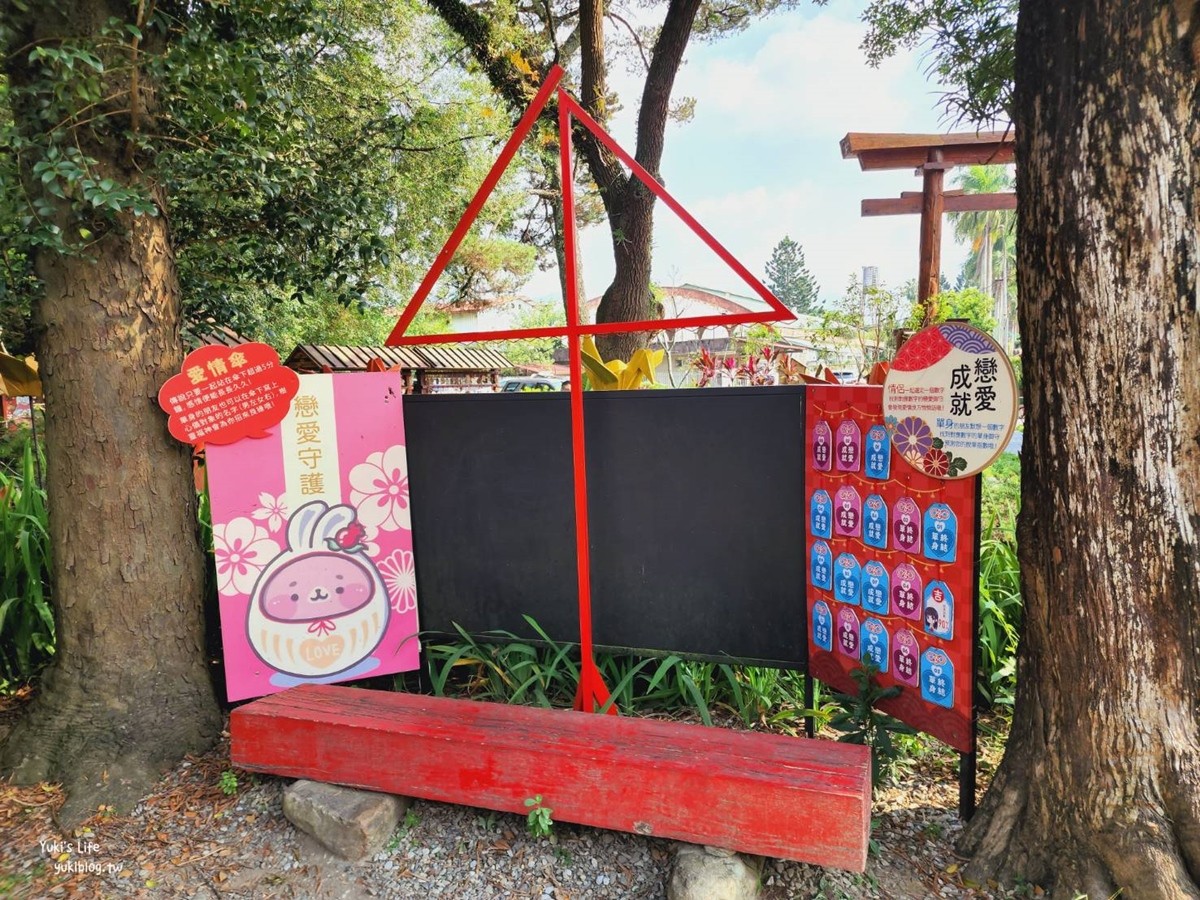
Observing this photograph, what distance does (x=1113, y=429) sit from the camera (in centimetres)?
185

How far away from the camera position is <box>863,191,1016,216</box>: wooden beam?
7.46 metres

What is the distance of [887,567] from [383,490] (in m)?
2.09

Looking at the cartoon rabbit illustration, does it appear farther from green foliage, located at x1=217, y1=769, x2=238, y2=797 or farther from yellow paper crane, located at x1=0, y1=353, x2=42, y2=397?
yellow paper crane, located at x1=0, y1=353, x2=42, y2=397

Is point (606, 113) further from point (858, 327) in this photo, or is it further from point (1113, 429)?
point (1113, 429)

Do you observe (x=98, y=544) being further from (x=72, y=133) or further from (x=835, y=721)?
(x=835, y=721)

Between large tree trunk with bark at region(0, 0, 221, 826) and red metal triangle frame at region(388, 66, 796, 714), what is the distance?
1.03 meters

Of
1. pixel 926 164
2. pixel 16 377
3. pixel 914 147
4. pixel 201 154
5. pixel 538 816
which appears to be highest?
pixel 914 147

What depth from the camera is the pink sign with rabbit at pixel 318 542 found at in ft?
9.37

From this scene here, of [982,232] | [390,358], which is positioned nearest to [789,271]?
[982,232]

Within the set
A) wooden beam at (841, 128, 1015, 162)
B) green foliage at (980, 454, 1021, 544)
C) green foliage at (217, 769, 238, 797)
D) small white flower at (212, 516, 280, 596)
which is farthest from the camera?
wooden beam at (841, 128, 1015, 162)

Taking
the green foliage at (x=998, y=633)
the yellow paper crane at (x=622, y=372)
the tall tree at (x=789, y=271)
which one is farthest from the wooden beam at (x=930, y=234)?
the tall tree at (x=789, y=271)

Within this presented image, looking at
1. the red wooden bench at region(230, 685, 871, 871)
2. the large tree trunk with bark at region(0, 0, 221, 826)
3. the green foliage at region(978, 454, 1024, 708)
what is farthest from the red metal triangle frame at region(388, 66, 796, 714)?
the green foliage at region(978, 454, 1024, 708)

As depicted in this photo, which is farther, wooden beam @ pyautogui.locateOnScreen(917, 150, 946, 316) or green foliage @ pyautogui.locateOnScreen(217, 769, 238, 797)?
wooden beam @ pyautogui.locateOnScreen(917, 150, 946, 316)

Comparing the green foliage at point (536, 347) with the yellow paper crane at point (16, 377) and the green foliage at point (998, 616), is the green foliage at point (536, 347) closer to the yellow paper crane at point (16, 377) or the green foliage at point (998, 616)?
the yellow paper crane at point (16, 377)
